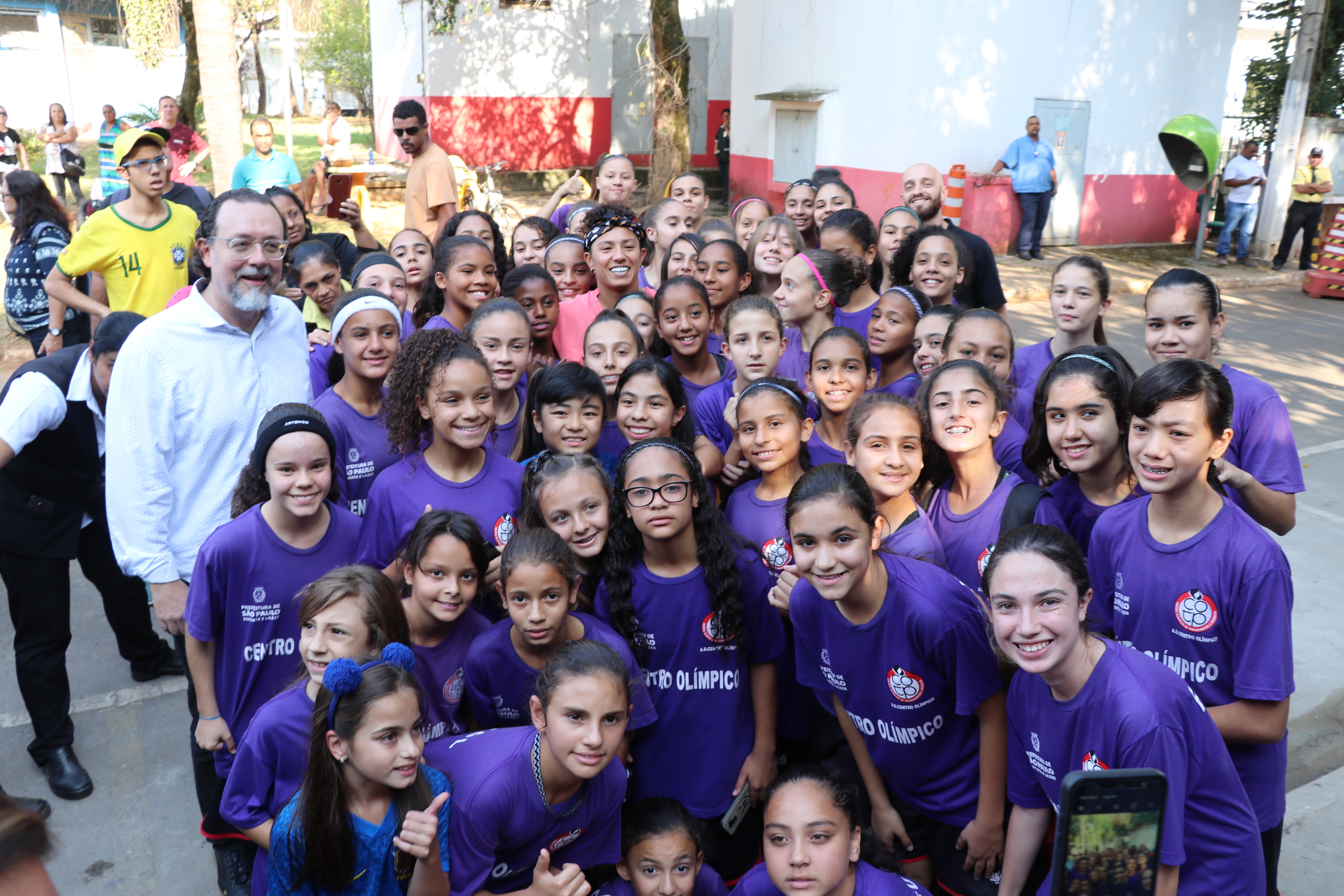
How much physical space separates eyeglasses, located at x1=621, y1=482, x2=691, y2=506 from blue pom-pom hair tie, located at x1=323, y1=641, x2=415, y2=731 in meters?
0.89

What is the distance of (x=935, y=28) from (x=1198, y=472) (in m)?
13.2

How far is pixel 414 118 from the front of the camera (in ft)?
22.0

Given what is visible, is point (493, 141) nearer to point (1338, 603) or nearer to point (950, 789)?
point (1338, 603)

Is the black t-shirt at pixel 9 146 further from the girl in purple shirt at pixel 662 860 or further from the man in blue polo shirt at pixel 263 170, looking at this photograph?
the girl in purple shirt at pixel 662 860

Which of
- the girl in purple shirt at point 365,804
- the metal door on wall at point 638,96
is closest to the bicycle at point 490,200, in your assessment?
the metal door on wall at point 638,96

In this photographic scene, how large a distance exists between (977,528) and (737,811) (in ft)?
3.87

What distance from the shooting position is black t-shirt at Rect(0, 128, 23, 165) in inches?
631

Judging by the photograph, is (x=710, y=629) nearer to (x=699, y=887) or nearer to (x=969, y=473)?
(x=699, y=887)

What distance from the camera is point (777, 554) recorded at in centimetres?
340

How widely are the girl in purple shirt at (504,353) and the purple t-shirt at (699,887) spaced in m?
1.74

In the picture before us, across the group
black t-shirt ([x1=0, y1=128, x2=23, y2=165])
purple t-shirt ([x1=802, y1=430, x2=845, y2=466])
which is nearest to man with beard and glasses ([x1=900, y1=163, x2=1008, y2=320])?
purple t-shirt ([x1=802, y1=430, x2=845, y2=466])

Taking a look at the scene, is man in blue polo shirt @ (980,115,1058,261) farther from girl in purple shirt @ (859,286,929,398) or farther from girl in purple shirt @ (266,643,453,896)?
girl in purple shirt @ (266,643,453,896)

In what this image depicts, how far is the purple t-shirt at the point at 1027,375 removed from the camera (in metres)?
4.00

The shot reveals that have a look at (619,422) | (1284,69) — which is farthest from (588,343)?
(1284,69)
